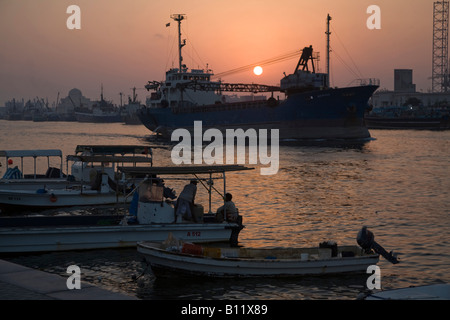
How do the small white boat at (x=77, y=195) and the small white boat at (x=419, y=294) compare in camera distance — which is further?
the small white boat at (x=77, y=195)

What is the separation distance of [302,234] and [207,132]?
84.4 m

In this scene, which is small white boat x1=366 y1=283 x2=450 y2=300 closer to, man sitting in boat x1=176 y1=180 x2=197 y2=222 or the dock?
the dock

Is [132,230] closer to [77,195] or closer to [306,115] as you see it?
[77,195]

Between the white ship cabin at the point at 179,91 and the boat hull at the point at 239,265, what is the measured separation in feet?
318

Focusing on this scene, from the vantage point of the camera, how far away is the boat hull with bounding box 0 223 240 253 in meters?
17.8

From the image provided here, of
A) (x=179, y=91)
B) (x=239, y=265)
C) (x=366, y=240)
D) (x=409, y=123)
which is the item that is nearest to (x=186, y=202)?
(x=239, y=265)

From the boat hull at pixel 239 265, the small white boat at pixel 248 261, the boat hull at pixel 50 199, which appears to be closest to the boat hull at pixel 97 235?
the small white boat at pixel 248 261

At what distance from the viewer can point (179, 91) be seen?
383ft

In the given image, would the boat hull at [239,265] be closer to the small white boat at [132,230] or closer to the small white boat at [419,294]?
the small white boat at [132,230]

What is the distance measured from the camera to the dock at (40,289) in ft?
32.1

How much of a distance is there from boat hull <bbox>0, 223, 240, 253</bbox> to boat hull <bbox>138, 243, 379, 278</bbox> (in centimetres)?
262

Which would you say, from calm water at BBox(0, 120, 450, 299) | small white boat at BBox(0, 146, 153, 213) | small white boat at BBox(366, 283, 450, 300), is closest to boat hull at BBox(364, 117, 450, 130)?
calm water at BBox(0, 120, 450, 299)

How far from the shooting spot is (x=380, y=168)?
52812 millimetres
